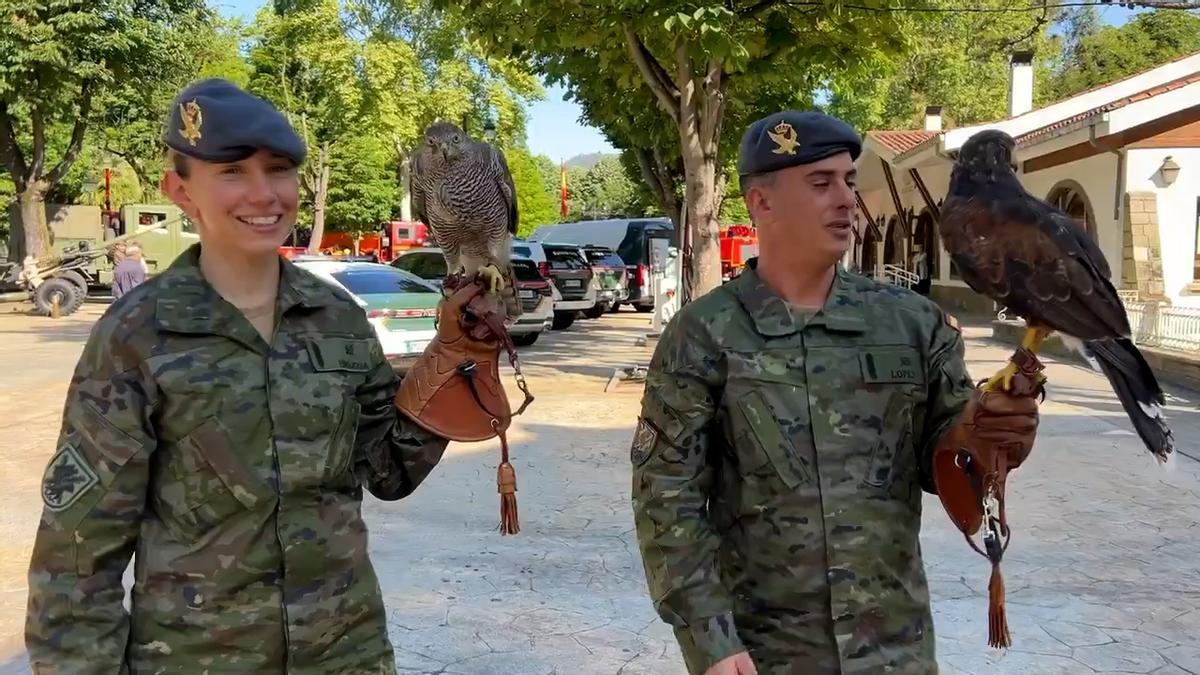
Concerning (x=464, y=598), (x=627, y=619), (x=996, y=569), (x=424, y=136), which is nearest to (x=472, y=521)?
(x=464, y=598)

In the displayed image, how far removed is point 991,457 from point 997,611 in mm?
350

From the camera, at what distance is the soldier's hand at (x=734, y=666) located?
5.70 feet

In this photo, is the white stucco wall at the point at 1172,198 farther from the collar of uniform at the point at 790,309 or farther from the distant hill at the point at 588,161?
the distant hill at the point at 588,161

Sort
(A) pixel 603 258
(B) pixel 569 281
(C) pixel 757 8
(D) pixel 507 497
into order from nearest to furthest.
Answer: (D) pixel 507 497
(C) pixel 757 8
(B) pixel 569 281
(A) pixel 603 258

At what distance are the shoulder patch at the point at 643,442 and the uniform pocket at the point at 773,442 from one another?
0.19 m

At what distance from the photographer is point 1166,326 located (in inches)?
440

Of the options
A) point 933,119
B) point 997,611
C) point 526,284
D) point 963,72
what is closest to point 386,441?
point 997,611

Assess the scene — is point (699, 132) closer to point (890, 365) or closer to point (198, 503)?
point (890, 365)

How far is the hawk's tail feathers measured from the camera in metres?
1.66

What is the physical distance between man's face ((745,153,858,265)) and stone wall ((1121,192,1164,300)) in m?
13.6

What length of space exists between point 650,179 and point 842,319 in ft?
55.0

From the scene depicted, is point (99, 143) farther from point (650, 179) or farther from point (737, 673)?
point (737, 673)

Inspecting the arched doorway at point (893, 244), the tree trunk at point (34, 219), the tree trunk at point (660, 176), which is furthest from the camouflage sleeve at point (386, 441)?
the tree trunk at point (34, 219)

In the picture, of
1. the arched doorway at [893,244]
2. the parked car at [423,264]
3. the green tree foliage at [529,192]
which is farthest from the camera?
the green tree foliage at [529,192]
